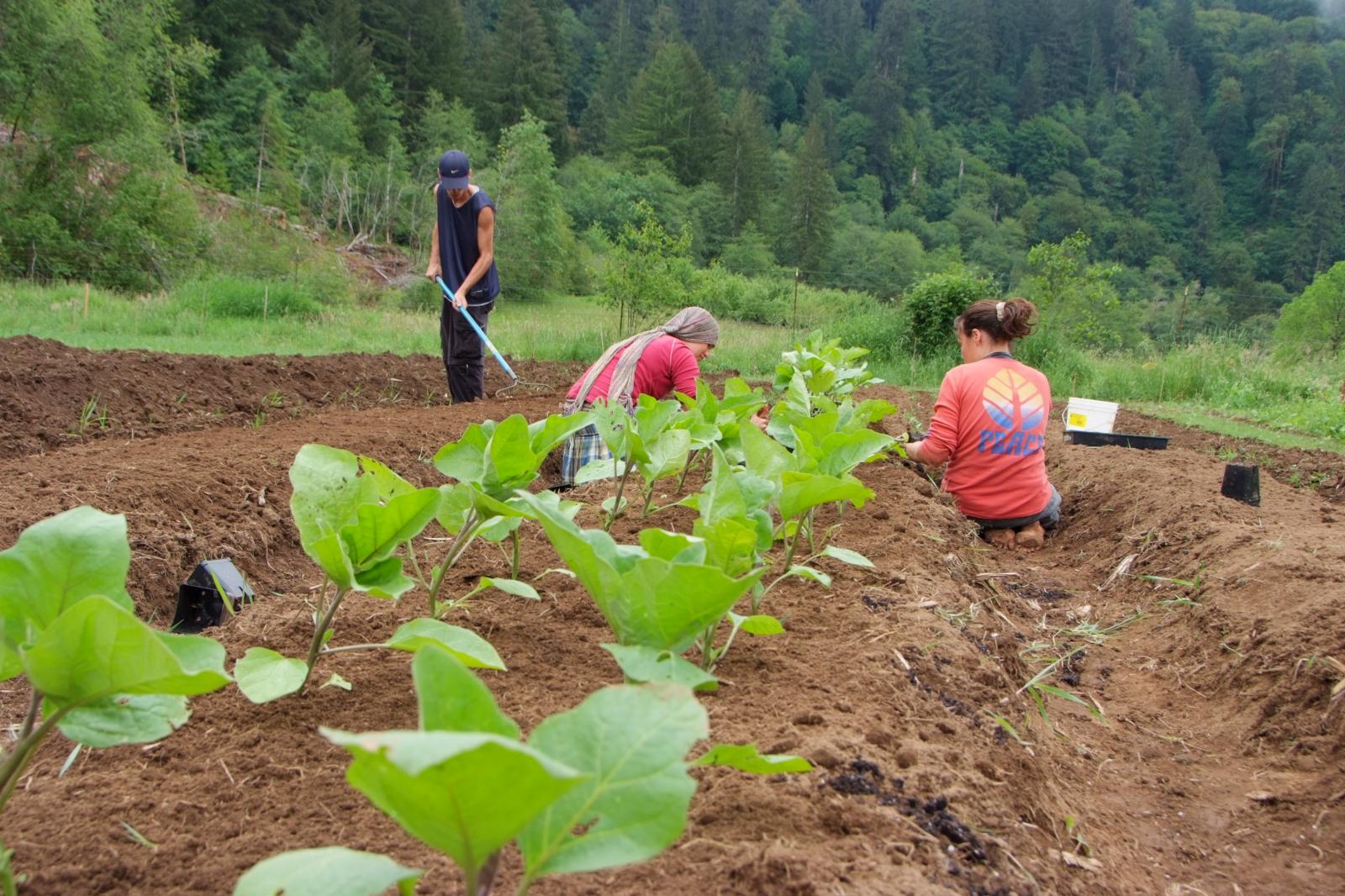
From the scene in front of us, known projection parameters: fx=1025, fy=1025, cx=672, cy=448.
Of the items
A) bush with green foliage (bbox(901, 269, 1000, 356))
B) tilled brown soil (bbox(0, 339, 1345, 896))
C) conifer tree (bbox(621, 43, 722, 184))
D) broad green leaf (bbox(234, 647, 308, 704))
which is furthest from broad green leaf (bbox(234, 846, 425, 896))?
conifer tree (bbox(621, 43, 722, 184))

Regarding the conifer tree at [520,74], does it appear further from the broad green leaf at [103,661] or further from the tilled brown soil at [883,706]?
the broad green leaf at [103,661]

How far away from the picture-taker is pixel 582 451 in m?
5.62

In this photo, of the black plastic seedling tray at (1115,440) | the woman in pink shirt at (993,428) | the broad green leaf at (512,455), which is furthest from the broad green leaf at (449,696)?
the black plastic seedling tray at (1115,440)

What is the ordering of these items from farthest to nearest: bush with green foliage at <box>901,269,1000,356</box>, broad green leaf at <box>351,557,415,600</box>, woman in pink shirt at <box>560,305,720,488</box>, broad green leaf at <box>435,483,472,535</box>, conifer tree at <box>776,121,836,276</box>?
conifer tree at <box>776,121,836,276</box>
bush with green foliage at <box>901,269,1000,356</box>
woman in pink shirt at <box>560,305,720,488</box>
broad green leaf at <box>435,483,472,535</box>
broad green leaf at <box>351,557,415,600</box>

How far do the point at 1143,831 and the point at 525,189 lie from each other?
30.4 m

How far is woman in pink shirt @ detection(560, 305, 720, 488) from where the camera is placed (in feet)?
18.0

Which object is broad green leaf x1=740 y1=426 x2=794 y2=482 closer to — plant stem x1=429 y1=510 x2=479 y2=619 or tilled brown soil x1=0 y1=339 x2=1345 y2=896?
tilled brown soil x1=0 y1=339 x2=1345 y2=896

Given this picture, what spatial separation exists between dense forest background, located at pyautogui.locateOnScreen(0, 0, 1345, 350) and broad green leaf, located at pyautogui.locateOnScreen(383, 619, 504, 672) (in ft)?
39.3

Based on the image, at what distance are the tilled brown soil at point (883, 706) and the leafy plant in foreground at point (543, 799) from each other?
0.36 m

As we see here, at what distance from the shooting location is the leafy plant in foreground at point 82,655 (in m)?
1.16

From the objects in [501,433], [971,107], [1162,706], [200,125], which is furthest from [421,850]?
[971,107]

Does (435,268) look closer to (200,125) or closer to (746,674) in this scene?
(746,674)

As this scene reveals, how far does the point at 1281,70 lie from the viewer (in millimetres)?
87938

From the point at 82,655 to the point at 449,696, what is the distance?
1.57 feet
